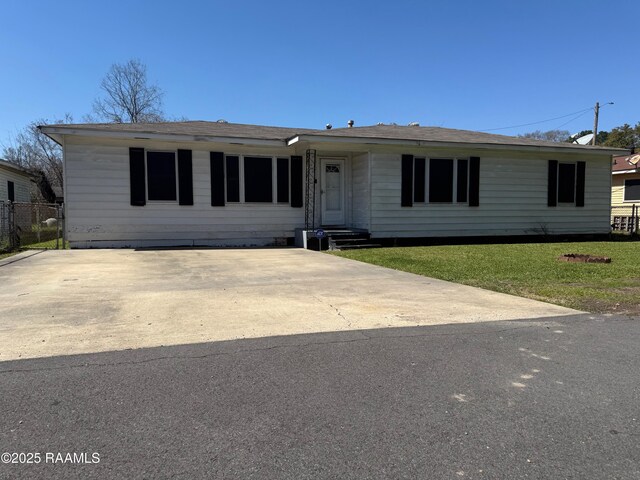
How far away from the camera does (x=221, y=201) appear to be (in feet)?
46.8

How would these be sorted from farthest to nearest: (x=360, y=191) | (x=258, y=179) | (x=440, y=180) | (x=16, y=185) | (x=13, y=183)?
(x=16, y=185) < (x=13, y=183) < (x=440, y=180) < (x=360, y=191) < (x=258, y=179)

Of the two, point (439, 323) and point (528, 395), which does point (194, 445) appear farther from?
point (439, 323)

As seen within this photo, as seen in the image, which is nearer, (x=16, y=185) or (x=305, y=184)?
(x=305, y=184)

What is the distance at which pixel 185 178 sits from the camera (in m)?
13.9

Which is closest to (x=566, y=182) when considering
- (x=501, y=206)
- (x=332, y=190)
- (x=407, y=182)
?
(x=501, y=206)

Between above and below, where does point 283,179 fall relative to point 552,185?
above

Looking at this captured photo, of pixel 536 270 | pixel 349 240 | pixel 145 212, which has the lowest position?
pixel 536 270

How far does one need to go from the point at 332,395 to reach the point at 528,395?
53.9 inches

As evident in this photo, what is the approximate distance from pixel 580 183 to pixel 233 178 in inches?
496

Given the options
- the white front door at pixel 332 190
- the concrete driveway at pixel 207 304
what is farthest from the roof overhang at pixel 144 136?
the concrete driveway at pixel 207 304

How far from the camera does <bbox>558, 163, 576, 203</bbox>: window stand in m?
16.5

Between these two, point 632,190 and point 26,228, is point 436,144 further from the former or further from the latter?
point 26,228

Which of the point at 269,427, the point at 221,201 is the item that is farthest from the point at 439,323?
the point at 221,201

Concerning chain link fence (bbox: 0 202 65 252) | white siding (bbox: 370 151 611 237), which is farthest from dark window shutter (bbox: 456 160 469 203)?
chain link fence (bbox: 0 202 65 252)
